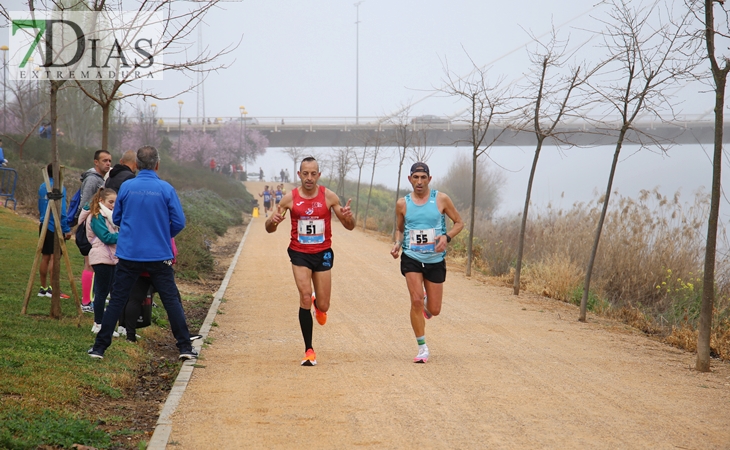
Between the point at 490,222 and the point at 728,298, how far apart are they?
15.6 meters

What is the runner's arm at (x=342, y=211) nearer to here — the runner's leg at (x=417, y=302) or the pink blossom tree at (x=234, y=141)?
the runner's leg at (x=417, y=302)

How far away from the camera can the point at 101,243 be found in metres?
8.30

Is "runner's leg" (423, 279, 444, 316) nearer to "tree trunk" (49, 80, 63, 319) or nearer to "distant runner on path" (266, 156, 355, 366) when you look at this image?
"distant runner on path" (266, 156, 355, 366)

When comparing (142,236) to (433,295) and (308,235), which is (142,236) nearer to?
(308,235)

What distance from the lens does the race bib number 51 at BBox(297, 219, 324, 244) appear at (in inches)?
307

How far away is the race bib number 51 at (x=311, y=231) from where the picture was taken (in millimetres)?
7809

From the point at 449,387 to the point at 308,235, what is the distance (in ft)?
7.07

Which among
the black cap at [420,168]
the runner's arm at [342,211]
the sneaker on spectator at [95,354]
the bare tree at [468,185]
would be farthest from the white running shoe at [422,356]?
the bare tree at [468,185]

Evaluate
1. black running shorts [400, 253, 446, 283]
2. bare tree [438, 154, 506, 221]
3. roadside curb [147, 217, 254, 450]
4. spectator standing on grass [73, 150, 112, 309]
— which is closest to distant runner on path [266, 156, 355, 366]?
black running shorts [400, 253, 446, 283]

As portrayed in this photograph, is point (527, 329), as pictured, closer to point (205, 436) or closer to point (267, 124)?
point (205, 436)

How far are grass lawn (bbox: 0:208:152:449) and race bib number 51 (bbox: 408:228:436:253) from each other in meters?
3.18

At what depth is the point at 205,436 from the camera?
17.7 feet

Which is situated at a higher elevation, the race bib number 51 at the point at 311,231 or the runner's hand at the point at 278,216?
the runner's hand at the point at 278,216

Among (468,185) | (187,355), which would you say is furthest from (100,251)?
(468,185)
